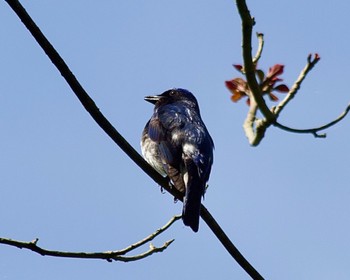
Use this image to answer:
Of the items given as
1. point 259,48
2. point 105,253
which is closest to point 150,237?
point 105,253

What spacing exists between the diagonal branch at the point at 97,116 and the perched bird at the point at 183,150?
0.85 metres

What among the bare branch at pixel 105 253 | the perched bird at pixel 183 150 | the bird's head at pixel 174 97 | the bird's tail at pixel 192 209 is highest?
the bird's head at pixel 174 97

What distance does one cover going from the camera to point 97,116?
4.17 m

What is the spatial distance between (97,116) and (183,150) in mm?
2815

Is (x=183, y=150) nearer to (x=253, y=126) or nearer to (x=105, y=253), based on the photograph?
(x=105, y=253)

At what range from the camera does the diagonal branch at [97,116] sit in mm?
3711

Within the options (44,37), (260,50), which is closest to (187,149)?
(44,37)

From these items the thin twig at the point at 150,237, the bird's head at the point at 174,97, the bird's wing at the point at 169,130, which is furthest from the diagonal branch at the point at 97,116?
the bird's head at the point at 174,97

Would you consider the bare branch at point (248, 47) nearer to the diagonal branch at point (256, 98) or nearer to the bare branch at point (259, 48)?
the diagonal branch at point (256, 98)

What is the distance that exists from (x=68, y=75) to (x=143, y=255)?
1.45 meters

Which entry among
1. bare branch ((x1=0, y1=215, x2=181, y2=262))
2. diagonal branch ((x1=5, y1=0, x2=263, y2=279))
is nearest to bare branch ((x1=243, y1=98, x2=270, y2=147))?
diagonal branch ((x1=5, y1=0, x2=263, y2=279))

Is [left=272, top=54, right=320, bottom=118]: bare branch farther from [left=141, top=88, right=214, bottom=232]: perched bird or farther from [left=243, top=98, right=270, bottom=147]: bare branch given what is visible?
[left=141, top=88, right=214, bottom=232]: perched bird

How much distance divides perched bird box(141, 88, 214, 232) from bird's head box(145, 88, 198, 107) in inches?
24.4

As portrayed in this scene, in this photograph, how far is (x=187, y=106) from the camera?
8.74 metres
